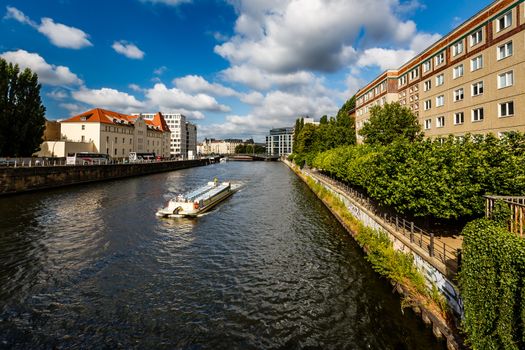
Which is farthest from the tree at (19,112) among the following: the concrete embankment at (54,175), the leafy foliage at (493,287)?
the leafy foliage at (493,287)

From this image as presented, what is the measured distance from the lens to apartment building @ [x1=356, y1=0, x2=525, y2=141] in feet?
81.3

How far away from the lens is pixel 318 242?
21859 mm

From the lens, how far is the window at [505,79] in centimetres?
2523

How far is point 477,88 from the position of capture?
29.6 m

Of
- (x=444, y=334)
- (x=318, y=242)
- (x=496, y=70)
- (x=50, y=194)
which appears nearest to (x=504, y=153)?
(x=444, y=334)

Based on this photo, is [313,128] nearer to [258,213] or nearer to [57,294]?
[258,213]

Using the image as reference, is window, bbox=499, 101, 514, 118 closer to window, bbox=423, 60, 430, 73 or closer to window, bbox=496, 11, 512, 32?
window, bbox=496, 11, 512, 32

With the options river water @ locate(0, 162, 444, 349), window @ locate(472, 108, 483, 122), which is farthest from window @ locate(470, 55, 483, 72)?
river water @ locate(0, 162, 444, 349)

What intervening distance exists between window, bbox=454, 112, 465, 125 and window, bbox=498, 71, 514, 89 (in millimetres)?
5642

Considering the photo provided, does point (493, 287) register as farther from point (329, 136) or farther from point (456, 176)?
point (329, 136)

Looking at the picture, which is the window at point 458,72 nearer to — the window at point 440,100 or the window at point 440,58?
the window at point 440,100

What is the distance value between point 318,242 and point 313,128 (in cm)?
7336

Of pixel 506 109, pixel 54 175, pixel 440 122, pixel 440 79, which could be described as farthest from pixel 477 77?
pixel 54 175

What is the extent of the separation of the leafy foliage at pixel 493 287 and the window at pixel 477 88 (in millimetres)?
27053
